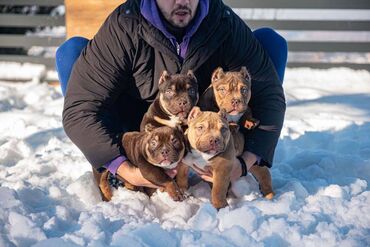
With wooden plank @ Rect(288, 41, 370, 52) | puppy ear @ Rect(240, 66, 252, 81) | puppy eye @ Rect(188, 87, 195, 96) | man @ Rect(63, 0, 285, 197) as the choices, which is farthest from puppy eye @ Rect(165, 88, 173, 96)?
wooden plank @ Rect(288, 41, 370, 52)

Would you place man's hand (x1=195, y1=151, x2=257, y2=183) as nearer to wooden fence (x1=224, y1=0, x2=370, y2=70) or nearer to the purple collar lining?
the purple collar lining

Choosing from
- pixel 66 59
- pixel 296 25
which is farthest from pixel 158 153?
pixel 296 25

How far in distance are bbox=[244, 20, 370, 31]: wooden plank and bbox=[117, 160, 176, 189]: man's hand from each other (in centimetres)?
518

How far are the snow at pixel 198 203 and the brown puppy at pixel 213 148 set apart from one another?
14cm

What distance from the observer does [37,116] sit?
5.82 metres

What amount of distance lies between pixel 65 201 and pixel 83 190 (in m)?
0.14

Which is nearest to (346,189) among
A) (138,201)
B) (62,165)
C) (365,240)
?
(365,240)

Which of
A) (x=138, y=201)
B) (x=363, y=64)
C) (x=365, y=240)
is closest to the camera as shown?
(x=365, y=240)

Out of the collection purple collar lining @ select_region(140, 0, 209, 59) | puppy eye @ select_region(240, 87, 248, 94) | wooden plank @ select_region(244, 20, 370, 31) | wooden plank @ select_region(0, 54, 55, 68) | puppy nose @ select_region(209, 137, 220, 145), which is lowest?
wooden plank @ select_region(0, 54, 55, 68)

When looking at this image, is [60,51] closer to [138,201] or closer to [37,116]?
[138,201]

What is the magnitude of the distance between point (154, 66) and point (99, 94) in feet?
1.28

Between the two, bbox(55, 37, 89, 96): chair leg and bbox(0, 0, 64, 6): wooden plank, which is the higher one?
bbox(55, 37, 89, 96): chair leg

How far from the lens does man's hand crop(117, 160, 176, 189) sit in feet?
10.6

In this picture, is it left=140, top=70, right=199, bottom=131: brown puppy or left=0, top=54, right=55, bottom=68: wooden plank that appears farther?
left=0, top=54, right=55, bottom=68: wooden plank
